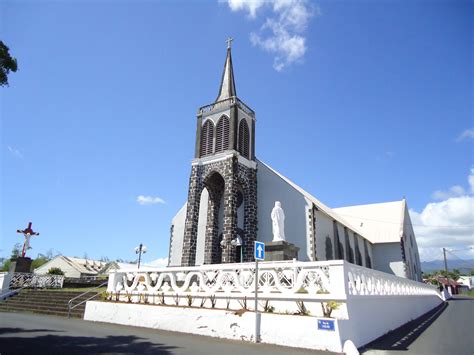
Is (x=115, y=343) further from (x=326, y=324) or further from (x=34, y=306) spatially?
(x=34, y=306)

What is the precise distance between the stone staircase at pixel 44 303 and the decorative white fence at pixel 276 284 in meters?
3.81

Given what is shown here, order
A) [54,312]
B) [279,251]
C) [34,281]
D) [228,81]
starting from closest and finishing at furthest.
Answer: [279,251] < [54,312] < [34,281] < [228,81]

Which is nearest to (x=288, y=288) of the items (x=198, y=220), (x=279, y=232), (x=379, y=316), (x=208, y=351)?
(x=208, y=351)

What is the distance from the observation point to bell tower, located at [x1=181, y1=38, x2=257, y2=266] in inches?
841

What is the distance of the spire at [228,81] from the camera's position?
2616 centimetres

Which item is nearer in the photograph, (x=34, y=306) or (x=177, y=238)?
(x=34, y=306)

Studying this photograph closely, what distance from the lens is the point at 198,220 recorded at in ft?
76.6

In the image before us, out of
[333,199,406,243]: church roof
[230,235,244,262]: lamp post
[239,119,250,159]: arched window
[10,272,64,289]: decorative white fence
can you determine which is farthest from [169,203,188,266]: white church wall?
[333,199,406,243]: church roof

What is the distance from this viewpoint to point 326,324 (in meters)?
6.94

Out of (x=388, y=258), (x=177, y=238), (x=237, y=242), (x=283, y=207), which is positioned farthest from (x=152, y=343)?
(x=388, y=258)

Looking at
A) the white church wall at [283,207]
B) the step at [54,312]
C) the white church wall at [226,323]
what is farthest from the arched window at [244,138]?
the white church wall at [226,323]

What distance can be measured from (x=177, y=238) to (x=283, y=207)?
9.06 meters

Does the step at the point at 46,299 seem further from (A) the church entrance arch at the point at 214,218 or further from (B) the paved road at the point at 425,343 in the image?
(B) the paved road at the point at 425,343

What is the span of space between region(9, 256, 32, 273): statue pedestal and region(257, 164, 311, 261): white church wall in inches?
645
